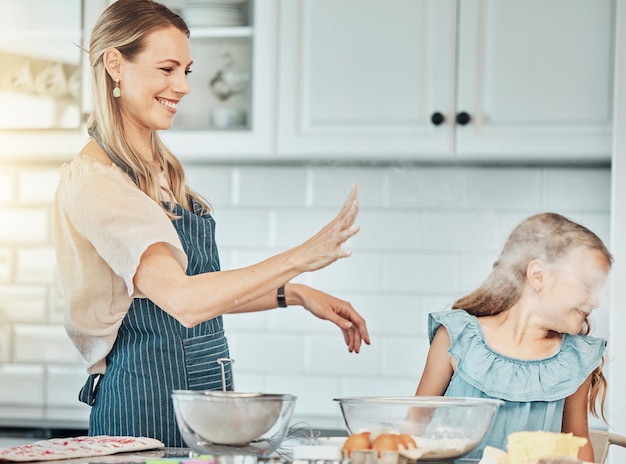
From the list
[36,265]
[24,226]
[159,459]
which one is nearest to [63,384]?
[36,265]

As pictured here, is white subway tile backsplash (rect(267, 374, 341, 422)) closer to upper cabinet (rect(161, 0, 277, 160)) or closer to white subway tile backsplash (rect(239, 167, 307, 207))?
white subway tile backsplash (rect(239, 167, 307, 207))

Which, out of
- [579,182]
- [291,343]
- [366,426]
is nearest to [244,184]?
[291,343]

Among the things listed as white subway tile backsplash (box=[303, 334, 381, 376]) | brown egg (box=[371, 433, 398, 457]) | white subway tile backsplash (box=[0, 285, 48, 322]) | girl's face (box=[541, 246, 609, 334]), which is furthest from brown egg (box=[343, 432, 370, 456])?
white subway tile backsplash (box=[0, 285, 48, 322])

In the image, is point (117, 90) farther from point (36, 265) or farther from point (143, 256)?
point (36, 265)

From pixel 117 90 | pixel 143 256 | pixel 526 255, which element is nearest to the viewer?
pixel 143 256

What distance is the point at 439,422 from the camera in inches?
59.7

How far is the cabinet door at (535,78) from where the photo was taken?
9.52ft

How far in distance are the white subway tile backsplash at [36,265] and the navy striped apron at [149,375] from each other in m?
1.47

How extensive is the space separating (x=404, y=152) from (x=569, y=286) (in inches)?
36.4

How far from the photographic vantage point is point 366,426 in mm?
1559

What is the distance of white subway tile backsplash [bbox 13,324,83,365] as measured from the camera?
3387 mm

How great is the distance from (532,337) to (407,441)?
849 mm

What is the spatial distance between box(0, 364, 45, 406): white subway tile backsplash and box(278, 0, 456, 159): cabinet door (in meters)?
1.13

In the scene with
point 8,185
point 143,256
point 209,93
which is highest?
point 209,93
